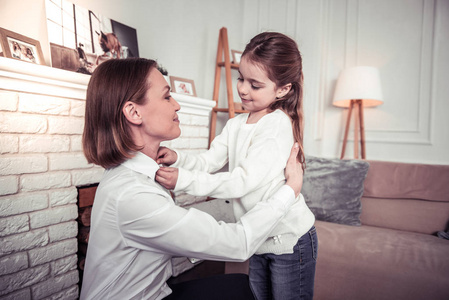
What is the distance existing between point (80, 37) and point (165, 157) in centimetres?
106

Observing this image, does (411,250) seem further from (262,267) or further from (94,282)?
(94,282)

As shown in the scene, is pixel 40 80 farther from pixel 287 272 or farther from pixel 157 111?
pixel 287 272

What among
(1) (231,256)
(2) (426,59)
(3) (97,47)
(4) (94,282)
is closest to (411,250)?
(1) (231,256)

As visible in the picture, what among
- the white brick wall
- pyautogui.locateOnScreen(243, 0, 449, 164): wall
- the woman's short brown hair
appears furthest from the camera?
pyautogui.locateOnScreen(243, 0, 449, 164): wall

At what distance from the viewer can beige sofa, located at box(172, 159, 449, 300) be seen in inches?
59.4

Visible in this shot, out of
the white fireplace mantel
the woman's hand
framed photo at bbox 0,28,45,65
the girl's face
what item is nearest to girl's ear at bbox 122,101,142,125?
the girl's face

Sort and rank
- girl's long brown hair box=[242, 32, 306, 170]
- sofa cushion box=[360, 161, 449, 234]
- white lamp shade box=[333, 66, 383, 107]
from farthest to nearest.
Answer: white lamp shade box=[333, 66, 383, 107] → sofa cushion box=[360, 161, 449, 234] → girl's long brown hair box=[242, 32, 306, 170]

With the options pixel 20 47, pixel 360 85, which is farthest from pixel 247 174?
pixel 360 85

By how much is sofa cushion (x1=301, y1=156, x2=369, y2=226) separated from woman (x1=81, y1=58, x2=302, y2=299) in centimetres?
126

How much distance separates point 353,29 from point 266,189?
2934mm

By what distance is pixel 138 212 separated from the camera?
28.2 inches

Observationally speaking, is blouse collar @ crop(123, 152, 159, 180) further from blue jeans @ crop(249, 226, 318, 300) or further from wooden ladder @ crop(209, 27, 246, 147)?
wooden ladder @ crop(209, 27, 246, 147)

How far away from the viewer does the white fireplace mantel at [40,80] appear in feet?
3.80

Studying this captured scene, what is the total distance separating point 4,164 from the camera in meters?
1.19
